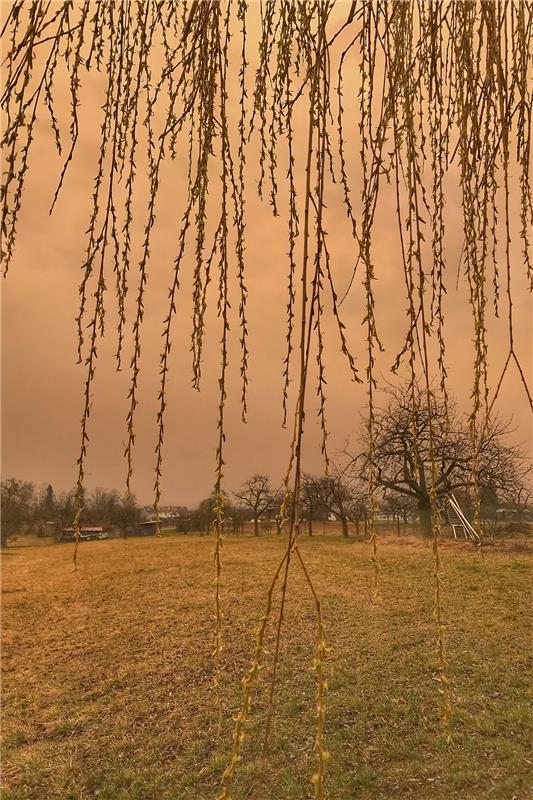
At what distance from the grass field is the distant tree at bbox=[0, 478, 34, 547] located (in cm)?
892

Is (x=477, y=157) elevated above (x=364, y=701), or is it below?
above

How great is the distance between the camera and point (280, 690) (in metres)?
5.55

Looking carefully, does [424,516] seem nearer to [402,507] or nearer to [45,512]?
[402,507]

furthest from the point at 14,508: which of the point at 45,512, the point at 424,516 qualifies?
the point at 424,516

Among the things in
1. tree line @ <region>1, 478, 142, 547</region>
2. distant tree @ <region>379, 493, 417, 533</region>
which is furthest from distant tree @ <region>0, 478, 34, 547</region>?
distant tree @ <region>379, 493, 417, 533</region>

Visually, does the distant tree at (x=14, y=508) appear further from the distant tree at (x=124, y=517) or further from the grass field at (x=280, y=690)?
the grass field at (x=280, y=690)

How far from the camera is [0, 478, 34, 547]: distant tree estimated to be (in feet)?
60.8

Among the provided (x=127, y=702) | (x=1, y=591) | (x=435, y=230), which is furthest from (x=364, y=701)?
(x=1, y=591)

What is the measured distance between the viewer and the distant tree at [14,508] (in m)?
18.5

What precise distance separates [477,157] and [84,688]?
22.2 feet

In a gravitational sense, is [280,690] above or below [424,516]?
below

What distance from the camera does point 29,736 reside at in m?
5.38

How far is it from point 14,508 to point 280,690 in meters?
15.6

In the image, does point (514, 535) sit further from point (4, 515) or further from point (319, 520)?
point (4, 515)
